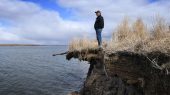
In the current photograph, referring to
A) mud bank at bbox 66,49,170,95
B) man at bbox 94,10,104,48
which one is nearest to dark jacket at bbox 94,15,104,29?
man at bbox 94,10,104,48

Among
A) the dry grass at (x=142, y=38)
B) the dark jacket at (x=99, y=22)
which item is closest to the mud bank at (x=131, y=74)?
the dry grass at (x=142, y=38)

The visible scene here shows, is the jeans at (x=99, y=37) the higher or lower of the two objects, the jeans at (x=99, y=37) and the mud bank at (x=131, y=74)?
the higher

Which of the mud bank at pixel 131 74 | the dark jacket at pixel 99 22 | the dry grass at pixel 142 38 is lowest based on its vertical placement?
the mud bank at pixel 131 74

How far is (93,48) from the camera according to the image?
14539mm

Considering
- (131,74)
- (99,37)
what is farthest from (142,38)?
(99,37)

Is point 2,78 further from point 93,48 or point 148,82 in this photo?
point 148,82

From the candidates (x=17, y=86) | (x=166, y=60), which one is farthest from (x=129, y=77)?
(x=17, y=86)

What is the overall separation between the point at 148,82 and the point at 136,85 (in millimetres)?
920

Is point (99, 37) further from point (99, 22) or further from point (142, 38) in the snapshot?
point (142, 38)

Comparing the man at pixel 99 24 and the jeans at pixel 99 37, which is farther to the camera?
the man at pixel 99 24

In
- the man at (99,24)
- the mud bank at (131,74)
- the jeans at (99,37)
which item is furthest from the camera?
the man at (99,24)

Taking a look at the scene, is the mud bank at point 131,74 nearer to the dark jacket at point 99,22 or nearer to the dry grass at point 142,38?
the dry grass at point 142,38

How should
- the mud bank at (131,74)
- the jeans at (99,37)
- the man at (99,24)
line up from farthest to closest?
the man at (99,24), the jeans at (99,37), the mud bank at (131,74)

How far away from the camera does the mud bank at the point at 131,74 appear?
28.0 ft
